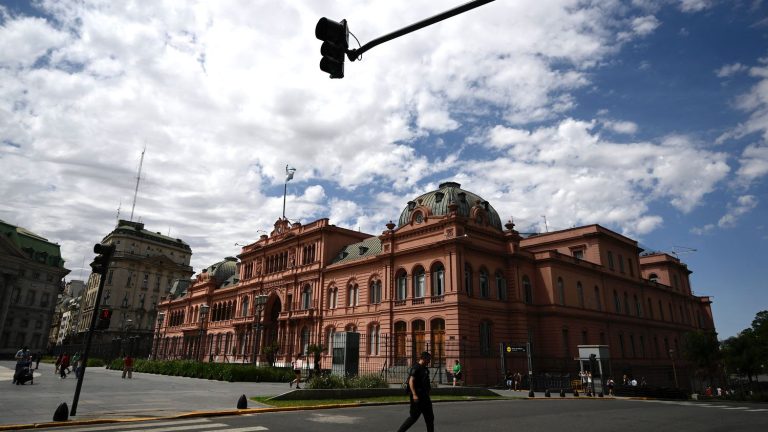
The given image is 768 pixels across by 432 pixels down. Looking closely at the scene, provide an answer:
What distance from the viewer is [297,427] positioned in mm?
11586

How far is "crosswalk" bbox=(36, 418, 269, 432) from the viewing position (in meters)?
10.9

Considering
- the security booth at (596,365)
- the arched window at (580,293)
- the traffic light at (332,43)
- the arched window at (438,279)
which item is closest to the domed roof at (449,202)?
the arched window at (438,279)

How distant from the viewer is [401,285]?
38094 mm

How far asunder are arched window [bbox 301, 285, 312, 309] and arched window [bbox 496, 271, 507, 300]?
64.3ft

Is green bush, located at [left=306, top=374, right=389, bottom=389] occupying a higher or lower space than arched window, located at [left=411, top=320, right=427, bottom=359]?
lower

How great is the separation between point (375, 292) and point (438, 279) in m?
7.41

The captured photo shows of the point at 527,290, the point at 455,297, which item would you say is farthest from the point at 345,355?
the point at 527,290

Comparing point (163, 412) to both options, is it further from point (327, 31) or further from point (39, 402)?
point (327, 31)

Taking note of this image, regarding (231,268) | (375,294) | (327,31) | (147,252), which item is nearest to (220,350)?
(231,268)

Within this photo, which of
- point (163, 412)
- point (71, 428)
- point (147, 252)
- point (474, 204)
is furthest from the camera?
point (147, 252)

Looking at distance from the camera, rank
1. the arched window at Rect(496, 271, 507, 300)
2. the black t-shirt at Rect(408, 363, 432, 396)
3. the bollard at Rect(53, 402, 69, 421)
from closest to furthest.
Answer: the black t-shirt at Rect(408, 363, 432, 396) < the bollard at Rect(53, 402, 69, 421) < the arched window at Rect(496, 271, 507, 300)

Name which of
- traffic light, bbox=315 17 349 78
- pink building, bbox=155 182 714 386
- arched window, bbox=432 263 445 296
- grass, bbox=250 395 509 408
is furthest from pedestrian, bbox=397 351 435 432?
arched window, bbox=432 263 445 296

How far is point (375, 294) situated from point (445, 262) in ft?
29.3

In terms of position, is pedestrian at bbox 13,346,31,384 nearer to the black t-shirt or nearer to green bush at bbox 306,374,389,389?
green bush at bbox 306,374,389,389
